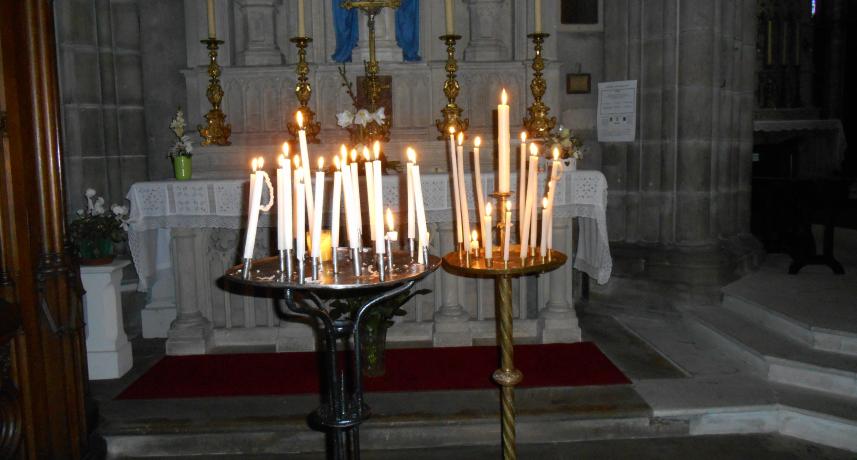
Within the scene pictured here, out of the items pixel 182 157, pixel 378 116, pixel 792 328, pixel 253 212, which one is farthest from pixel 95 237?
pixel 792 328

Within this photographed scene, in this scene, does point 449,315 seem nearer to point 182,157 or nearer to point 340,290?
point 182,157

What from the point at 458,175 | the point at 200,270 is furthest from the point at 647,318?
the point at 458,175

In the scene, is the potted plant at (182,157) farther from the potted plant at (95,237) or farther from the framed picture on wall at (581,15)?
the framed picture on wall at (581,15)

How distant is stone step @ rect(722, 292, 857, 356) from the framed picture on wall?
253 centimetres

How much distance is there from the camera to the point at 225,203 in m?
4.89

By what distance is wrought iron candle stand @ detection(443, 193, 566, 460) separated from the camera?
225cm

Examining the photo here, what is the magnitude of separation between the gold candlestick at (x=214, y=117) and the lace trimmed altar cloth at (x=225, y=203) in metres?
0.78

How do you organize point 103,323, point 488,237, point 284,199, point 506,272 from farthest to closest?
1. point 103,323
2. point 488,237
3. point 506,272
4. point 284,199

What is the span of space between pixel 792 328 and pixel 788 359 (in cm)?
56

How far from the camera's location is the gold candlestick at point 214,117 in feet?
18.1

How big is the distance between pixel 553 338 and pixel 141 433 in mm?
2721

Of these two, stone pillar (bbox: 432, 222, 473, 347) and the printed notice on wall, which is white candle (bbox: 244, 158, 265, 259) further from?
the printed notice on wall

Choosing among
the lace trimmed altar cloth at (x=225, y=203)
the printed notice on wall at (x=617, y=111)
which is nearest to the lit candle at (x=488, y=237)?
the lace trimmed altar cloth at (x=225, y=203)

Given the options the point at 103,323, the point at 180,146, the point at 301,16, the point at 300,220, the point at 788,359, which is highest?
the point at 301,16
